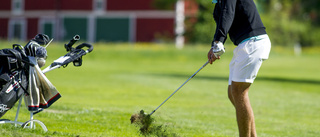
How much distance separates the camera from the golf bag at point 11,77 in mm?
6214

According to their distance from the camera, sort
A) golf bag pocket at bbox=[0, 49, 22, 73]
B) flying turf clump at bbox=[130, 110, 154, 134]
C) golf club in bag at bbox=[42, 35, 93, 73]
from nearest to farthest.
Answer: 1. golf bag pocket at bbox=[0, 49, 22, 73]
2. flying turf clump at bbox=[130, 110, 154, 134]
3. golf club in bag at bbox=[42, 35, 93, 73]

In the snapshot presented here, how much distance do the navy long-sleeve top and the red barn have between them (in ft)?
136

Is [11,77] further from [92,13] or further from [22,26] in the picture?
[22,26]

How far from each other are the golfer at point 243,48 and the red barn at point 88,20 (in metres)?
41.6

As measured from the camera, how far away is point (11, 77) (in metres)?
6.32

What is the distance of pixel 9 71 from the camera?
632 centimetres

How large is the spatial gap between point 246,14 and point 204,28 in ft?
120

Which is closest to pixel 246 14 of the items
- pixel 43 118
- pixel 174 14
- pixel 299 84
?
pixel 43 118

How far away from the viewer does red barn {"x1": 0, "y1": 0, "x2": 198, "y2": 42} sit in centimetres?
5016

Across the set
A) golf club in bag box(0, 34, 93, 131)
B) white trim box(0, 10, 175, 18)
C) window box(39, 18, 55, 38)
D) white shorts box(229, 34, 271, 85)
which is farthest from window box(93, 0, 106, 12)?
white shorts box(229, 34, 271, 85)

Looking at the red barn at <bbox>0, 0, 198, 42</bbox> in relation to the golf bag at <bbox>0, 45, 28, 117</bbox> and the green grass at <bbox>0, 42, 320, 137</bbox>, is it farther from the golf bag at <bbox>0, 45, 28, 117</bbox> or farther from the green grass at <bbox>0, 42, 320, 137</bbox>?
the golf bag at <bbox>0, 45, 28, 117</bbox>

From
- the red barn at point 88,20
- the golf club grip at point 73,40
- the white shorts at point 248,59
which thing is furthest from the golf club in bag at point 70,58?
the red barn at point 88,20

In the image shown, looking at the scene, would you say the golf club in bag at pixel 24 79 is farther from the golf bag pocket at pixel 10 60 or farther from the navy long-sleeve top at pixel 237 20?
the navy long-sleeve top at pixel 237 20

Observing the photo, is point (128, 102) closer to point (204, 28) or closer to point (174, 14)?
point (204, 28)
